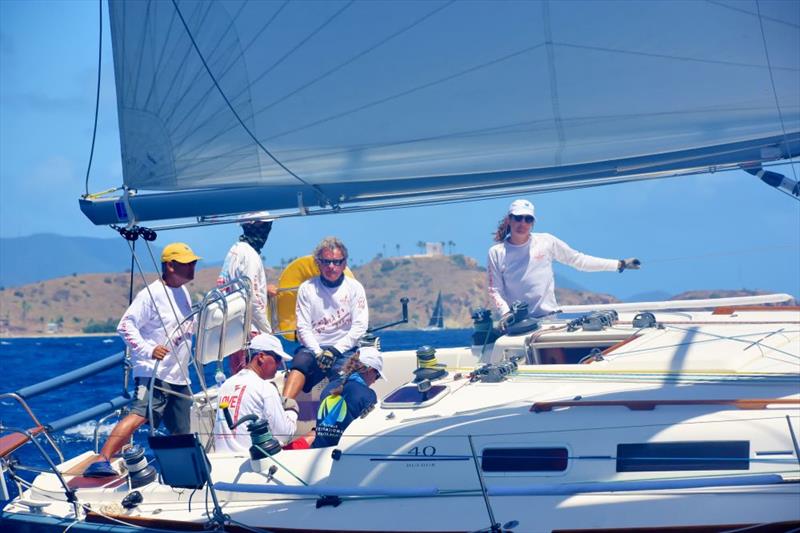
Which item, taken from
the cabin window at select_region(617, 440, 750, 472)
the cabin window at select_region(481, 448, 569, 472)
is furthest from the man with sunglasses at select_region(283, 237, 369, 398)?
the cabin window at select_region(617, 440, 750, 472)

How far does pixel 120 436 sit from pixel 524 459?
9.28 feet

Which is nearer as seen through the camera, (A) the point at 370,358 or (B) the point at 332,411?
(B) the point at 332,411

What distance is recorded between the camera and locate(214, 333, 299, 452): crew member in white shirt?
5.66 metres

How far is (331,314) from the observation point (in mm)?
6879

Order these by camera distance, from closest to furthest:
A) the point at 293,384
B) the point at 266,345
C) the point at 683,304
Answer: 1. the point at 266,345
2. the point at 293,384
3. the point at 683,304

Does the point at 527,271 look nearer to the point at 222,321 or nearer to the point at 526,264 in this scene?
the point at 526,264

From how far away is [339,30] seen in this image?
17.4ft

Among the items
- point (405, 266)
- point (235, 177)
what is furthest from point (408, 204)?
point (405, 266)

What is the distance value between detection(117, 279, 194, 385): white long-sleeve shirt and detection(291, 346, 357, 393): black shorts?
785 millimetres

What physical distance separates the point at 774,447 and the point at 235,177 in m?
3.32

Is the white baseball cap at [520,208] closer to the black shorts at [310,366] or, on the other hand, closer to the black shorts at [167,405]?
the black shorts at [310,366]

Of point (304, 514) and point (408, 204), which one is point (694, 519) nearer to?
point (304, 514)

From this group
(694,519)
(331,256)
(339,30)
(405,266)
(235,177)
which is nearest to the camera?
(694,519)

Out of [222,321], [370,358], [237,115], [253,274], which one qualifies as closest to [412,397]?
[370,358]
